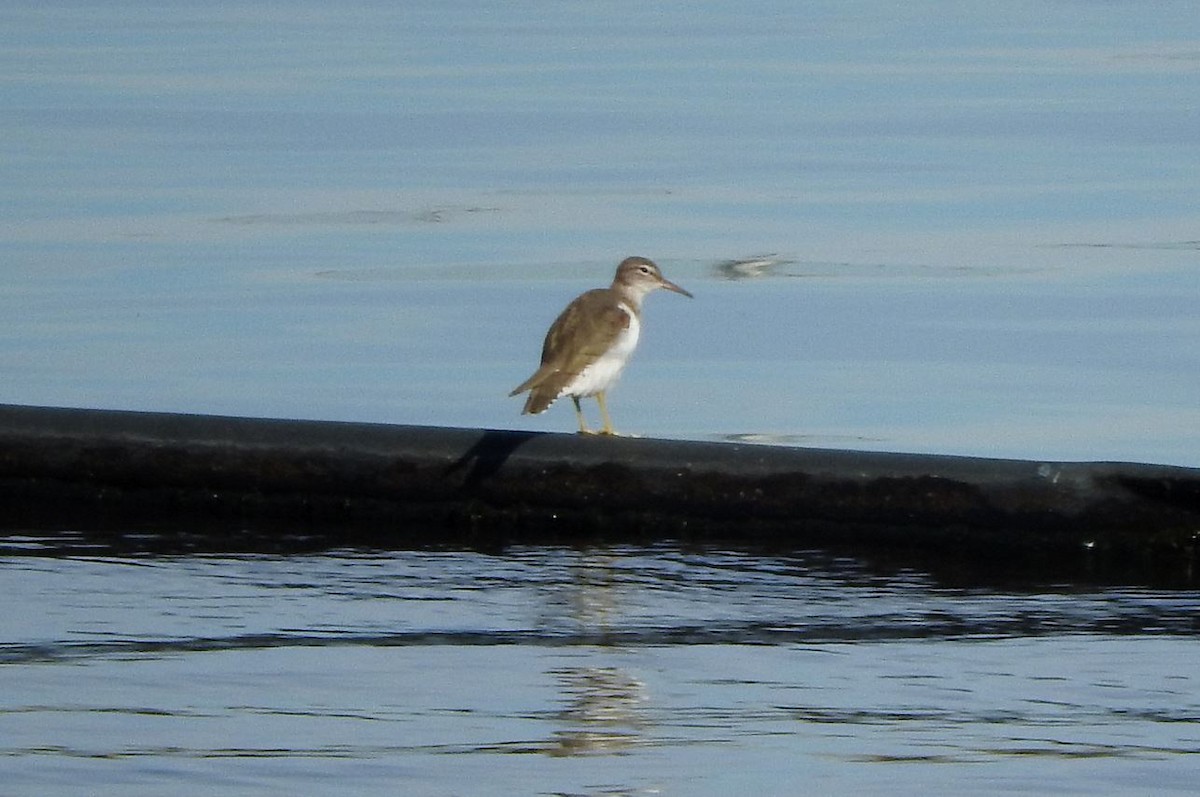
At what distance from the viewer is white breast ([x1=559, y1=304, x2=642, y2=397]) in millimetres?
8789

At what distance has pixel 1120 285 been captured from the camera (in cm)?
1370

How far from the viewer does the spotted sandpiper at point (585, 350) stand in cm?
866

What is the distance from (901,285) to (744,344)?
158cm

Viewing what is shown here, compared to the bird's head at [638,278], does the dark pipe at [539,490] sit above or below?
below

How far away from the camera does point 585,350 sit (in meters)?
8.80

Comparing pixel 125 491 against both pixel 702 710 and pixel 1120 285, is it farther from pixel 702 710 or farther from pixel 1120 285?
pixel 1120 285

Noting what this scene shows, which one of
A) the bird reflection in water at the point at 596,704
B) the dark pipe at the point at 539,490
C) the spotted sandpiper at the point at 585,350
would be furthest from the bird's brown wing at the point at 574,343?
the bird reflection in water at the point at 596,704

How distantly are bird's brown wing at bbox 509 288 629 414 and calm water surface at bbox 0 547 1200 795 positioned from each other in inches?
38.1

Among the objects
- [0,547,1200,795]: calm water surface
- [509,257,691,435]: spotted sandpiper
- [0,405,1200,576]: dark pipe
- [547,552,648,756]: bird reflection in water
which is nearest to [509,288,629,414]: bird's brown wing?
[509,257,691,435]: spotted sandpiper

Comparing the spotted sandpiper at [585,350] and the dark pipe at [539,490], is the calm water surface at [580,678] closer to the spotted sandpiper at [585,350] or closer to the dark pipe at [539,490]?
the dark pipe at [539,490]

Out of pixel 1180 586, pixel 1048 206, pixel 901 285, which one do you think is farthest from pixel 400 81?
pixel 1180 586

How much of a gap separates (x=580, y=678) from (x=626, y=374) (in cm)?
580

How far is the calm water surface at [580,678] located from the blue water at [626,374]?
0.05ft

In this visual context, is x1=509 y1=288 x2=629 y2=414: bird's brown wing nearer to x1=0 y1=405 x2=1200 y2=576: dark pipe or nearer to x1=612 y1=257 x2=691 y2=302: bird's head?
x1=0 y1=405 x2=1200 y2=576: dark pipe
